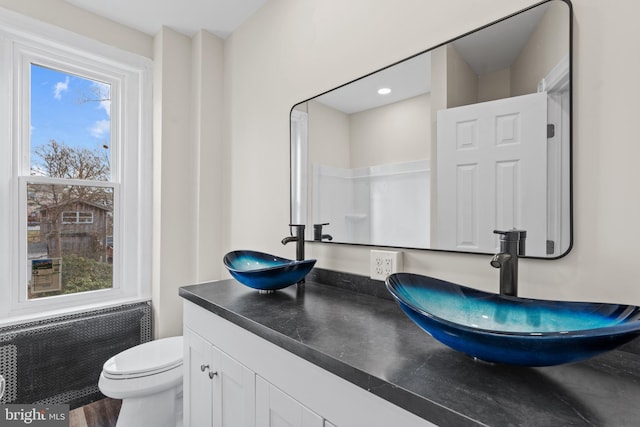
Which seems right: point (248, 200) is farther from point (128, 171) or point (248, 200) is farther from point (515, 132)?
point (515, 132)

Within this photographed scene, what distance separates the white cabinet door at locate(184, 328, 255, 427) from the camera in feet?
3.46

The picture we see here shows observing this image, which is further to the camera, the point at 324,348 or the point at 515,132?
the point at 515,132

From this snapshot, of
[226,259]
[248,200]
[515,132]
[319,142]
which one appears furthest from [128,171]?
[515,132]

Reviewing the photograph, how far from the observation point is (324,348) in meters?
0.80

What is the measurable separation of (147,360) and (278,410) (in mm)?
1150

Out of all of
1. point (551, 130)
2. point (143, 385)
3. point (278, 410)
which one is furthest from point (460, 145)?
point (143, 385)

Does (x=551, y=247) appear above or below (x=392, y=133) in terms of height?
below

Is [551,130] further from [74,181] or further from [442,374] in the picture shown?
[74,181]

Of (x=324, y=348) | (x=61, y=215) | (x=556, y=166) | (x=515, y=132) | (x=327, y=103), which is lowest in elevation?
(x=324, y=348)

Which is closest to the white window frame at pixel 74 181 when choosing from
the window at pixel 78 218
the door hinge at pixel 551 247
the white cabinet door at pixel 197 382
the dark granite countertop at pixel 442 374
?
the window at pixel 78 218

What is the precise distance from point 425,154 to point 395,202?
0.73 ft

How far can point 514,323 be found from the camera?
83 centimetres

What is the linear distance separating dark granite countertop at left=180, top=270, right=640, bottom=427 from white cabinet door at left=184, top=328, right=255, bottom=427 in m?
0.20
